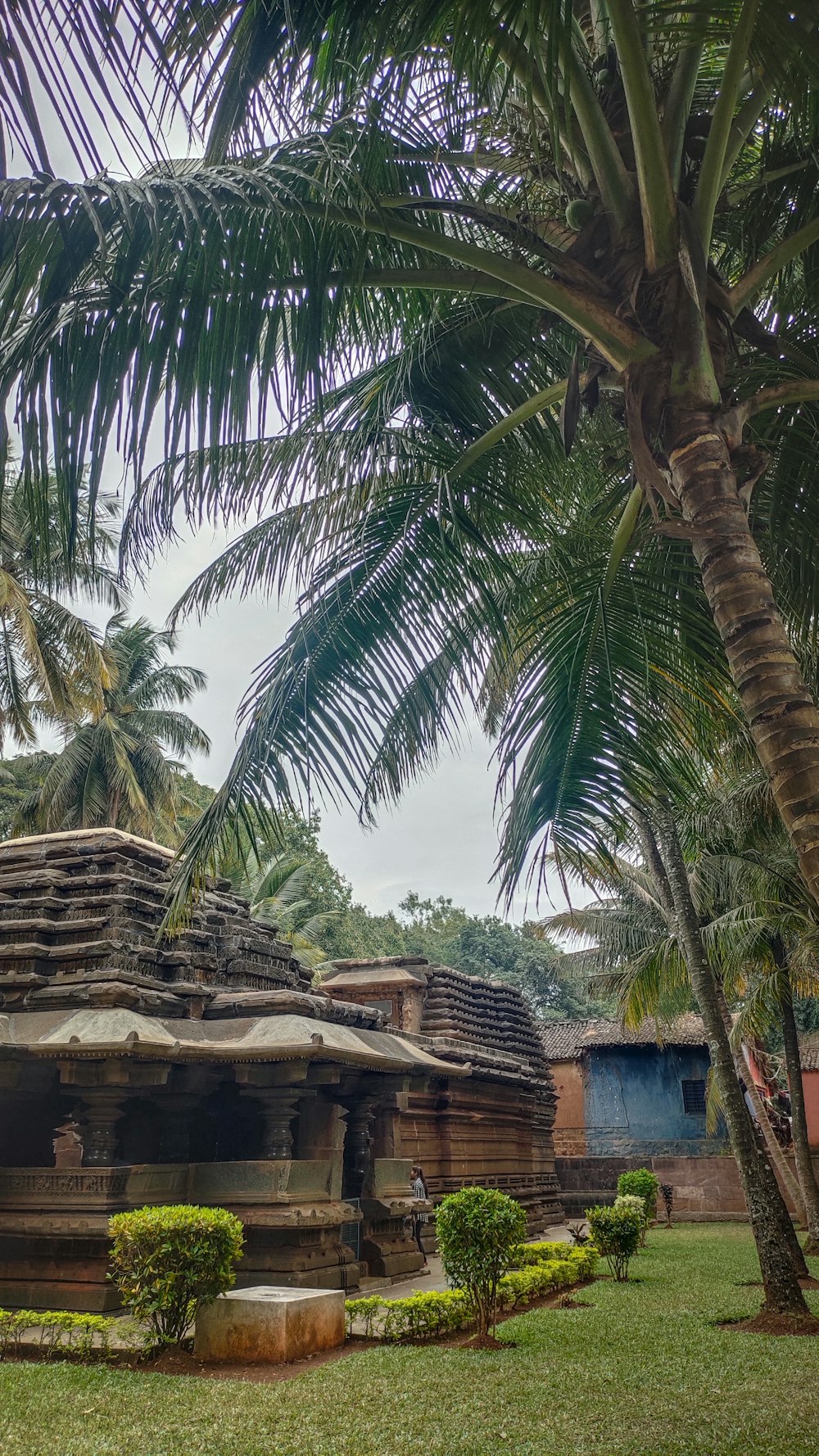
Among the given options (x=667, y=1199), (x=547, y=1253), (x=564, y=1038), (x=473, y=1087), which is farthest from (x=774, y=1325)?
(x=564, y=1038)

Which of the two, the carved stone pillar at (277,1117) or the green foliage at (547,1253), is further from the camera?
the green foliage at (547,1253)

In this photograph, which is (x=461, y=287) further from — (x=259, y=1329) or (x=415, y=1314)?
(x=415, y=1314)

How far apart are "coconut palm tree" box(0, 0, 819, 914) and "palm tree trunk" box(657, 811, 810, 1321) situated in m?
3.69

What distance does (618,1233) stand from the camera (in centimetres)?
1147

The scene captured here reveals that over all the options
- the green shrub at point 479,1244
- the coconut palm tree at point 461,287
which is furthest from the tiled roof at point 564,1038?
the coconut palm tree at point 461,287

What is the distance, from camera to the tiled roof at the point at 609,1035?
88.3 feet

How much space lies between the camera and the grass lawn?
4812 mm

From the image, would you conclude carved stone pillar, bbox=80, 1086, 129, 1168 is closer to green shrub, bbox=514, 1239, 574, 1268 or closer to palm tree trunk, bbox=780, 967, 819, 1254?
green shrub, bbox=514, 1239, 574, 1268

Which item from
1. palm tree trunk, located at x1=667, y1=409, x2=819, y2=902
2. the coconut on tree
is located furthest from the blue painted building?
palm tree trunk, located at x1=667, y1=409, x2=819, y2=902

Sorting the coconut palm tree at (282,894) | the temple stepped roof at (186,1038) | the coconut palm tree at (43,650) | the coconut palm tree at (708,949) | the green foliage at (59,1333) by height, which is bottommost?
the green foliage at (59,1333)

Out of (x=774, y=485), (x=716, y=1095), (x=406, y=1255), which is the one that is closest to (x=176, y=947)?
(x=406, y=1255)

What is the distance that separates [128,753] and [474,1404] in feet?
77.6

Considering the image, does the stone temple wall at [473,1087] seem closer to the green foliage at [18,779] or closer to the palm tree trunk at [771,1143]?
the palm tree trunk at [771,1143]

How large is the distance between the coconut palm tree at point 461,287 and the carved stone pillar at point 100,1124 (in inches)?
160
